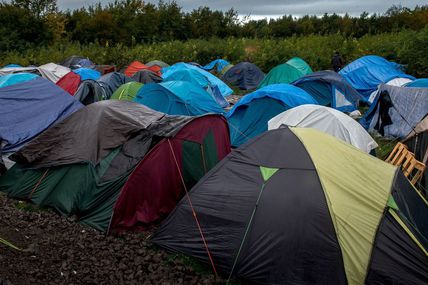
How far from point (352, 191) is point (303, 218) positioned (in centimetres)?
79

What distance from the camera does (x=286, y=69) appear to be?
2053 cm

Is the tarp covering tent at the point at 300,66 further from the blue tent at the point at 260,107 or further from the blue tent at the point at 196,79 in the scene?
the blue tent at the point at 260,107

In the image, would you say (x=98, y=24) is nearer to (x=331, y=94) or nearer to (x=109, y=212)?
(x=331, y=94)

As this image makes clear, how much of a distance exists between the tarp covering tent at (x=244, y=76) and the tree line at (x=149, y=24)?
41.9 feet

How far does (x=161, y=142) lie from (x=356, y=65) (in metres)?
15.9

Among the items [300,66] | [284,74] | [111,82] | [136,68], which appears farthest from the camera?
[136,68]

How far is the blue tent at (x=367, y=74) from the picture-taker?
19.7m

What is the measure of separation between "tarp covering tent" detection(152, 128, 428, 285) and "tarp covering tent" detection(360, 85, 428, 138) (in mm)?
6400

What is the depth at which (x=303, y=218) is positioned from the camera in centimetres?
529

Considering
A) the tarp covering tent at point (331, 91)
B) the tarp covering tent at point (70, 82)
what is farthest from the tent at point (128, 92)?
the tarp covering tent at point (331, 91)

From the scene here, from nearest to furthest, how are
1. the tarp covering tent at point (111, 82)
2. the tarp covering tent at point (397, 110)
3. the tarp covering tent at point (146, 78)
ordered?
the tarp covering tent at point (397, 110) < the tarp covering tent at point (111, 82) < the tarp covering tent at point (146, 78)

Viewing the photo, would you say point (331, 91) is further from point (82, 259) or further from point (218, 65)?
point (218, 65)

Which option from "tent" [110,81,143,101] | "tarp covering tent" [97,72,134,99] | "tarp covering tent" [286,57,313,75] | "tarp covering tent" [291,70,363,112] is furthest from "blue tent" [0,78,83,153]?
"tarp covering tent" [286,57,313,75]

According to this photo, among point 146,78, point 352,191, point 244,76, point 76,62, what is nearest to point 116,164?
point 352,191
